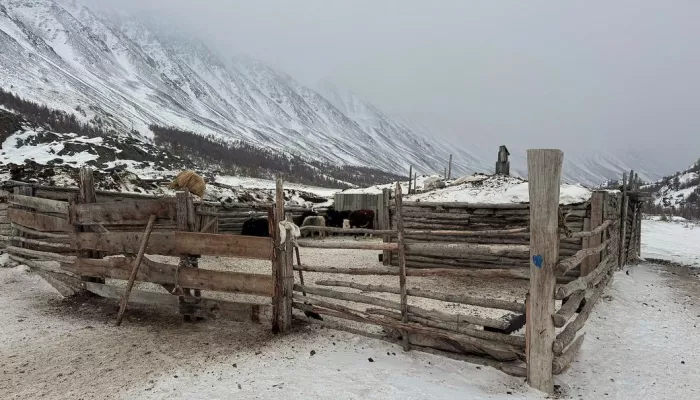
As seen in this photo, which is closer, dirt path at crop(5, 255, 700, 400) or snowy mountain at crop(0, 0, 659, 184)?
dirt path at crop(5, 255, 700, 400)

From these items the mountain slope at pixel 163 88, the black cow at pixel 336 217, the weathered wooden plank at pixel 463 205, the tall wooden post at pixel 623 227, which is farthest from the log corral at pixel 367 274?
the mountain slope at pixel 163 88

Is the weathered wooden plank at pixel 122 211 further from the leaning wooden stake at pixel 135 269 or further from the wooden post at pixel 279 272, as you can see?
the wooden post at pixel 279 272

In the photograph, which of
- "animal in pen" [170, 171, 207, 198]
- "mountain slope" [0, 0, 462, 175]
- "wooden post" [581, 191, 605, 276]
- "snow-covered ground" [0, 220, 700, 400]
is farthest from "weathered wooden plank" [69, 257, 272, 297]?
"mountain slope" [0, 0, 462, 175]

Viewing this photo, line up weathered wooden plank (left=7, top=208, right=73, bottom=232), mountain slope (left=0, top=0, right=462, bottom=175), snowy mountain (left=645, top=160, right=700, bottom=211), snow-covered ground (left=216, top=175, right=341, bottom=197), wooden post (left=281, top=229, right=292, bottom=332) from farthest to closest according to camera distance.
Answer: mountain slope (left=0, top=0, right=462, bottom=175), snowy mountain (left=645, top=160, right=700, bottom=211), snow-covered ground (left=216, top=175, right=341, bottom=197), weathered wooden plank (left=7, top=208, right=73, bottom=232), wooden post (left=281, top=229, right=292, bottom=332)

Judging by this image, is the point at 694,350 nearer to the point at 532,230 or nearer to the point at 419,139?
the point at 532,230

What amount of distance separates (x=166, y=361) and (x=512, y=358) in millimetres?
3036

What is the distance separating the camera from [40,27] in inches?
4368

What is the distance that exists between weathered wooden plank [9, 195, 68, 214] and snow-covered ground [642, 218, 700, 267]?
47.5ft

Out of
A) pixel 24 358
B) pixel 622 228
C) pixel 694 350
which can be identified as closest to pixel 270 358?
pixel 24 358

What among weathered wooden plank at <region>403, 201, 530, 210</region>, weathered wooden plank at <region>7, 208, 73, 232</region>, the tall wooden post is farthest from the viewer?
the tall wooden post

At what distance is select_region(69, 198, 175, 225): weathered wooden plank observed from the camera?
5070mm

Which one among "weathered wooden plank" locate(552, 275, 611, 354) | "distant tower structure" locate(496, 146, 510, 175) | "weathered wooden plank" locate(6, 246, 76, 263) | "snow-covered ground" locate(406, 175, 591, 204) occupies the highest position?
"distant tower structure" locate(496, 146, 510, 175)

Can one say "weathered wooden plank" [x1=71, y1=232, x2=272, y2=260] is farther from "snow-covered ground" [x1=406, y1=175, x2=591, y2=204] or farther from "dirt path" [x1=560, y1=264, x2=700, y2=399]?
"snow-covered ground" [x1=406, y1=175, x2=591, y2=204]

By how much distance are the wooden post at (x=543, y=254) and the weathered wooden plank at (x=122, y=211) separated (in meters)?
3.77
